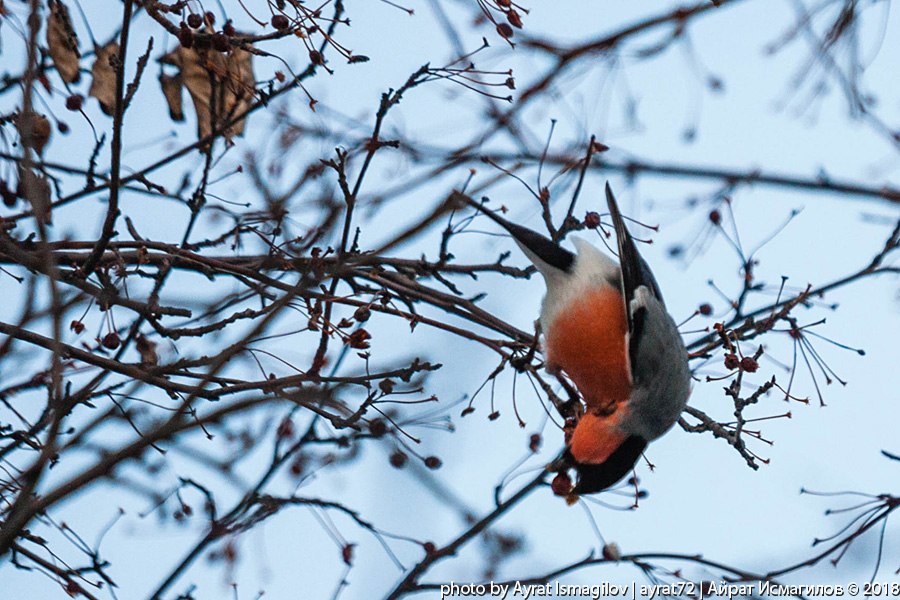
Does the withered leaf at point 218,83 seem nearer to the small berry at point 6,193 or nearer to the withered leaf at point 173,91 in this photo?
the withered leaf at point 173,91

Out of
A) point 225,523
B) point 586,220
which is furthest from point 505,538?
point 586,220

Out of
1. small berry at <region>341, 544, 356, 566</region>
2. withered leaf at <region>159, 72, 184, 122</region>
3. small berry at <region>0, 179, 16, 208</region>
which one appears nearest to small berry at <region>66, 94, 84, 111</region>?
withered leaf at <region>159, 72, 184, 122</region>

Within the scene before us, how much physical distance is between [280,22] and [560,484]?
5.31 ft

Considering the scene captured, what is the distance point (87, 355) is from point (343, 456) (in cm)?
70

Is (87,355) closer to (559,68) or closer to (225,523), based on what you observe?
(225,523)

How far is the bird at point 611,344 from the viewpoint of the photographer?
337 centimetres

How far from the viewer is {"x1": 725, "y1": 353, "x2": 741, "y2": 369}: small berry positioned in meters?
2.90

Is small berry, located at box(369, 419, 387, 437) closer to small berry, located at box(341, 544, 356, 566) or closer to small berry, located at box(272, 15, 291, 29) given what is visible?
small berry, located at box(341, 544, 356, 566)

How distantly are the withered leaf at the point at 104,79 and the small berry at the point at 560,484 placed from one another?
1814 millimetres

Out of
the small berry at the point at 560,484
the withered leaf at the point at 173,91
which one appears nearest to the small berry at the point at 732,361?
the small berry at the point at 560,484

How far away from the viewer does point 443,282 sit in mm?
3215

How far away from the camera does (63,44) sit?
10.1ft

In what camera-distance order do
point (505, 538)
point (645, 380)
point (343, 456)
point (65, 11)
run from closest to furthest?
point (505, 538) < point (343, 456) < point (65, 11) < point (645, 380)

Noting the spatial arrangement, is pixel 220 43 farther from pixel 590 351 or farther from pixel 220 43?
pixel 590 351
